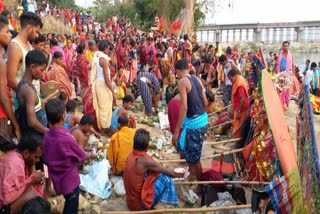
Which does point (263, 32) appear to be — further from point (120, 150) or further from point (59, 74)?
point (120, 150)

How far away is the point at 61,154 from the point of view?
371 centimetres

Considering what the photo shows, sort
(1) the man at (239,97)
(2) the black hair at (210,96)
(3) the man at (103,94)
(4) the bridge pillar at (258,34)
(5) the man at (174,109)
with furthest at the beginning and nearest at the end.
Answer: (4) the bridge pillar at (258,34)
(2) the black hair at (210,96)
(3) the man at (103,94)
(1) the man at (239,97)
(5) the man at (174,109)

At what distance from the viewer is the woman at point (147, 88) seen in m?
8.86

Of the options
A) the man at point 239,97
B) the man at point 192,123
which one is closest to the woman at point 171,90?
the man at point 239,97

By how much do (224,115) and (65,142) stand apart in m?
4.94

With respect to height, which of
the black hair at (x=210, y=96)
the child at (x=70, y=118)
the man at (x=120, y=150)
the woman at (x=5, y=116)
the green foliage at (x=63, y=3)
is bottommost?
the man at (x=120, y=150)

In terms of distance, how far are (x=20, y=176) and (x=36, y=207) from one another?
0.33m

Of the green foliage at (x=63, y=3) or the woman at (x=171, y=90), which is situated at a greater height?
the green foliage at (x=63, y=3)

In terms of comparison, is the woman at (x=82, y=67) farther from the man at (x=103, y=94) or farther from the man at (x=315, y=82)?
the man at (x=315, y=82)

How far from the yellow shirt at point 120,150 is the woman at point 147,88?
348 centimetres

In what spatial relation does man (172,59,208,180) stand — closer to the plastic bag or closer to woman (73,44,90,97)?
the plastic bag

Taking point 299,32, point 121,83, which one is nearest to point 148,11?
point 121,83

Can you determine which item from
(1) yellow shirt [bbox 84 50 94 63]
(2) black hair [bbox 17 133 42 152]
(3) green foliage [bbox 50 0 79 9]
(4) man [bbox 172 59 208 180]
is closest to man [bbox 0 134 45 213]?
(2) black hair [bbox 17 133 42 152]

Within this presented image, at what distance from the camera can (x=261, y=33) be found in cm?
4806
